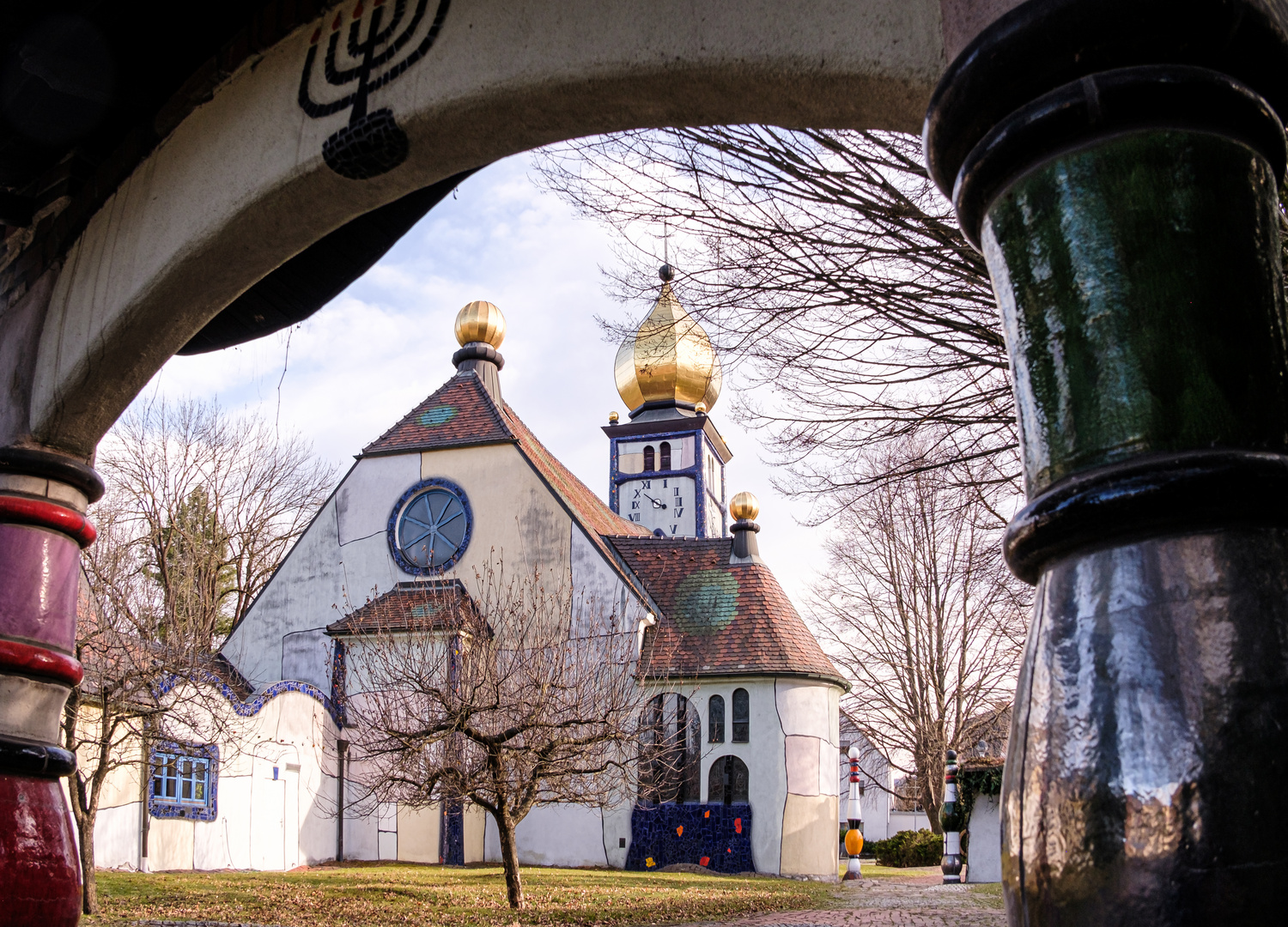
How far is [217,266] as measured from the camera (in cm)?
286

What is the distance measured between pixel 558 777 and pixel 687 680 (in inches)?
323

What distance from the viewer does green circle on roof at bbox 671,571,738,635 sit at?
72.2 feet

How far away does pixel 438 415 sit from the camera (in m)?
23.3

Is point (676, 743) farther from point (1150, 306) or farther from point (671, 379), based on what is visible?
point (1150, 306)

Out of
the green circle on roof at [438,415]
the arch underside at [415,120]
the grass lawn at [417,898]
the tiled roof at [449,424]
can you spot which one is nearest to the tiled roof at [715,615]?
the tiled roof at [449,424]

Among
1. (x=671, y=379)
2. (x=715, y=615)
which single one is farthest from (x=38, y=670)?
(x=671, y=379)

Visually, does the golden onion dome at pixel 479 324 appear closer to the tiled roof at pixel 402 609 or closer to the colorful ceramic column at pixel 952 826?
the tiled roof at pixel 402 609

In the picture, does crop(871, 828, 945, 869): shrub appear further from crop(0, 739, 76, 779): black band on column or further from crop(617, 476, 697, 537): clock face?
crop(0, 739, 76, 779): black band on column

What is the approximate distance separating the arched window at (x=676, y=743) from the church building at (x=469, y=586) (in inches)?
2.3

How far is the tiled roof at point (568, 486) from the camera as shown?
72.6ft

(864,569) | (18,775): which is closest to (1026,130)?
(18,775)

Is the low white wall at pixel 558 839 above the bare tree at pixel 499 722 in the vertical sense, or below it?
below

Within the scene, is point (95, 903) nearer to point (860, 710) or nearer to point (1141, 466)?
point (1141, 466)

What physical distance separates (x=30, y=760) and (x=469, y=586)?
61.6ft
